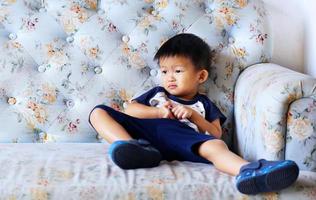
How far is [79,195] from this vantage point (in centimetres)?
107

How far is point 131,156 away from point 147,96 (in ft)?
1.42

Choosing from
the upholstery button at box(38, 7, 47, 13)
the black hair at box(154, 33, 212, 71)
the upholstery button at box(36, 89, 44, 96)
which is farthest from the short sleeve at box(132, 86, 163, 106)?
the upholstery button at box(38, 7, 47, 13)

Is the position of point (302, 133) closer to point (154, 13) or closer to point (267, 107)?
point (267, 107)

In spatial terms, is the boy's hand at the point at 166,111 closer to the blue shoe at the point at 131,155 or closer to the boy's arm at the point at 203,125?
the boy's arm at the point at 203,125

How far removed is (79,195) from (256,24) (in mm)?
941

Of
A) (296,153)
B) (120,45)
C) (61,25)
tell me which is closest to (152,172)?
(296,153)

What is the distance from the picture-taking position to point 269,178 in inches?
41.5

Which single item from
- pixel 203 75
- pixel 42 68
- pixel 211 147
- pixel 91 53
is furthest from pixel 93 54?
pixel 211 147

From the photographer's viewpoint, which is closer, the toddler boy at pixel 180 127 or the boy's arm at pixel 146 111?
the toddler boy at pixel 180 127

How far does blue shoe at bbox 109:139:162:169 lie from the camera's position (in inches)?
46.8

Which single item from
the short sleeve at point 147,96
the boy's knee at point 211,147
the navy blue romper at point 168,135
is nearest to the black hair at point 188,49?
the short sleeve at point 147,96

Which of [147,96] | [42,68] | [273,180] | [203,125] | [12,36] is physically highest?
[12,36]

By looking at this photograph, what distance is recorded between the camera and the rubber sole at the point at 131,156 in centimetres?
119

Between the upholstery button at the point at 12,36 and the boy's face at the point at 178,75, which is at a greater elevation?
the upholstery button at the point at 12,36
